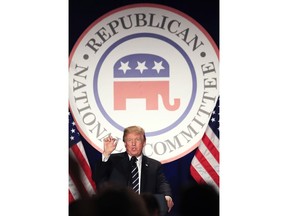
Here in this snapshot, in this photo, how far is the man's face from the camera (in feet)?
16.0

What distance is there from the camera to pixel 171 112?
4848mm

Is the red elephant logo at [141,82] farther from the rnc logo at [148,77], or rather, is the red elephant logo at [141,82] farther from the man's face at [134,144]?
the man's face at [134,144]

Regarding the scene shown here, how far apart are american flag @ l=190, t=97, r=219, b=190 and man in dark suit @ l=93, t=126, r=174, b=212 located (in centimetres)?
28

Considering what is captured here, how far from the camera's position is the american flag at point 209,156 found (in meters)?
4.79

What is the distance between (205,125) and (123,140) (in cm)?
64

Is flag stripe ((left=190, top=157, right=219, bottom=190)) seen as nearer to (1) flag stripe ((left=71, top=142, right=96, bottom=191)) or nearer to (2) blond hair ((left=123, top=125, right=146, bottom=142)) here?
(2) blond hair ((left=123, top=125, right=146, bottom=142))

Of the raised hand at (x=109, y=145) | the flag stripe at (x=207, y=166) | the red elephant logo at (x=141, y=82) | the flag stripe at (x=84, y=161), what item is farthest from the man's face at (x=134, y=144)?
the flag stripe at (x=207, y=166)

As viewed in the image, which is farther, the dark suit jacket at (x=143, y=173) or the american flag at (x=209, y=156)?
the dark suit jacket at (x=143, y=173)

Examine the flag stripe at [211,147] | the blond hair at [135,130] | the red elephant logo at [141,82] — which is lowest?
the flag stripe at [211,147]

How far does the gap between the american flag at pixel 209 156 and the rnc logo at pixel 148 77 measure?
0.05 meters

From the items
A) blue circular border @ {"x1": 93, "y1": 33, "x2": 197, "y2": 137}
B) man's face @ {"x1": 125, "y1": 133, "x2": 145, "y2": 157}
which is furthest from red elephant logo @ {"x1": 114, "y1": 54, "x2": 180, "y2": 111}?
man's face @ {"x1": 125, "y1": 133, "x2": 145, "y2": 157}

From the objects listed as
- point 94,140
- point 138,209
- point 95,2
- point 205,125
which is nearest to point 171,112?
point 205,125

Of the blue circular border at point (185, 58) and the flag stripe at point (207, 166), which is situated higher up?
the blue circular border at point (185, 58)

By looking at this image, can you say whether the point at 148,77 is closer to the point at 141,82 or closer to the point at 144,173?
the point at 141,82
